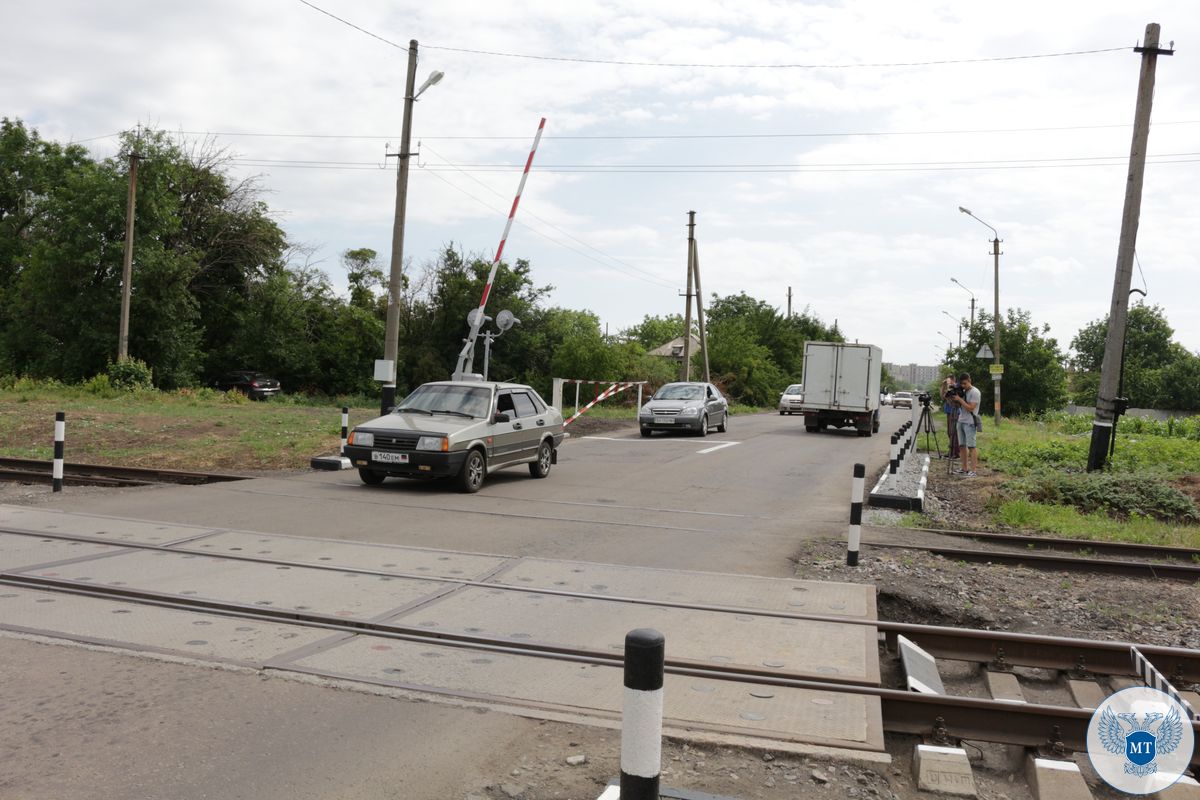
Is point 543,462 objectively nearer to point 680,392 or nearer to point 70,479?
point 70,479

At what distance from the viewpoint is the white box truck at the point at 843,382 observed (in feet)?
93.9

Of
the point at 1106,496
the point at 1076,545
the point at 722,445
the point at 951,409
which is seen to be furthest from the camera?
the point at 722,445

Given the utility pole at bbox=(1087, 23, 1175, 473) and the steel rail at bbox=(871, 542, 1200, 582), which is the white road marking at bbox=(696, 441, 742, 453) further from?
the steel rail at bbox=(871, 542, 1200, 582)

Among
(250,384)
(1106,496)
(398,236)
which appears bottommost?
(1106,496)

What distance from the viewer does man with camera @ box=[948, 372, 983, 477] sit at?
16.0 m

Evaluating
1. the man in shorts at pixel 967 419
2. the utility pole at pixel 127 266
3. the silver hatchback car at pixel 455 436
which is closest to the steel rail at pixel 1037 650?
the silver hatchback car at pixel 455 436

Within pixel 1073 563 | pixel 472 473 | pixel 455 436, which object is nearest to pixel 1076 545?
pixel 1073 563

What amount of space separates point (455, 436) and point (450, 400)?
134 cm

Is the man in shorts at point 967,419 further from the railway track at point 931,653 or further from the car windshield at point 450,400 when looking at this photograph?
the railway track at point 931,653

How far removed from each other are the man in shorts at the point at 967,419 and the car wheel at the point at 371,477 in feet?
32.0

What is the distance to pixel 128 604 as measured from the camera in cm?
624

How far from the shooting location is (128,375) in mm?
33625

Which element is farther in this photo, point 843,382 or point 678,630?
point 843,382

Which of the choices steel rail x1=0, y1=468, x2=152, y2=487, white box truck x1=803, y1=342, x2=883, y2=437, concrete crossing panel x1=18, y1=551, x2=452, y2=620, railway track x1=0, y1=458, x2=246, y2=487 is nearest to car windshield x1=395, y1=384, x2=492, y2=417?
railway track x1=0, y1=458, x2=246, y2=487
